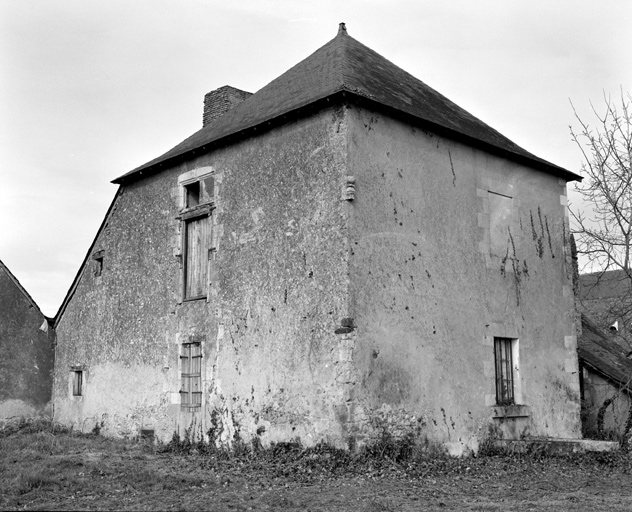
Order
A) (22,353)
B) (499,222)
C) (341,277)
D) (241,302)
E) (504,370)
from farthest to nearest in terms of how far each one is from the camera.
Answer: (22,353)
(499,222)
(504,370)
(241,302)
(341,277)

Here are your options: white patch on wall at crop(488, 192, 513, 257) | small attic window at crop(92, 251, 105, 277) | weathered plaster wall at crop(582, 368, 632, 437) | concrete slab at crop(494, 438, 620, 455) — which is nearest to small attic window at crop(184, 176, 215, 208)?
small attic window at crop(92, 251, 105, 277)

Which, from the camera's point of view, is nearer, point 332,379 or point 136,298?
point 332,379

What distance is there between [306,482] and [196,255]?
5346 mm

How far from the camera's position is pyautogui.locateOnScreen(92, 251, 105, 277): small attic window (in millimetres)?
16078

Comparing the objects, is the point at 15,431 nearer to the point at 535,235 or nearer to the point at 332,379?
the point at 332,379

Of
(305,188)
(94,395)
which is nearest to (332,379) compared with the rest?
(305,188)

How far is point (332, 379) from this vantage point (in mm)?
10625

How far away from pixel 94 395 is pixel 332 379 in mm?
7020

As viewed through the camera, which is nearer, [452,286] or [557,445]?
Answer: [557,445]

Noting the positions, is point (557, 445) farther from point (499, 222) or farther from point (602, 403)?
point (499, 222)

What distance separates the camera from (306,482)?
9664 millimetres

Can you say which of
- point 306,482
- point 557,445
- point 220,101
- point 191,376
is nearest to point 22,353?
point 191,376

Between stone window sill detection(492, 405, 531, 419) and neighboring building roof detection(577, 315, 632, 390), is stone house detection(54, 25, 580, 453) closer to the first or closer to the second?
stone window sill detection(492, 405, 531, 419)

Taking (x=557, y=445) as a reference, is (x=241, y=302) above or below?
above
